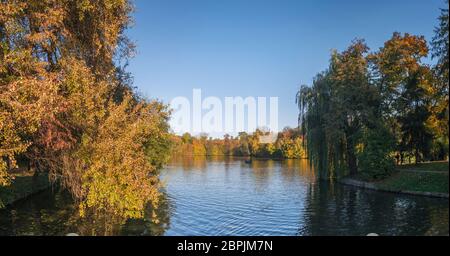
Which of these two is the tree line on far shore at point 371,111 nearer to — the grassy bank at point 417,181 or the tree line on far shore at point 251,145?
the grassy bank at point 417,181

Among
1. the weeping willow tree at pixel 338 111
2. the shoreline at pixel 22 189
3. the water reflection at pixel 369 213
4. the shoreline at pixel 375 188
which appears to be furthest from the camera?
the weeping willow tree at pixel 338 111

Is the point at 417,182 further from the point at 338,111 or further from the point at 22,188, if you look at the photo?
the point at 22,188

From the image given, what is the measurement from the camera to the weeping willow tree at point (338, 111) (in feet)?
129

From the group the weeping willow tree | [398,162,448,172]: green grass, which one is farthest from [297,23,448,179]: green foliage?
[398,162,448,172]: green grass

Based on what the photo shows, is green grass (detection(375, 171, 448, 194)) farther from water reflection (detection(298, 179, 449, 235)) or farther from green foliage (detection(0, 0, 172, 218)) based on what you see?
green foliage (detection(0, 0, 172, 218))

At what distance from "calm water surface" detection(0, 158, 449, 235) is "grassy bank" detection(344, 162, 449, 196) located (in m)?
1.73

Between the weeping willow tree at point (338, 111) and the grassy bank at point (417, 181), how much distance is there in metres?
3.92

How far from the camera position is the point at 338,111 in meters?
39.3

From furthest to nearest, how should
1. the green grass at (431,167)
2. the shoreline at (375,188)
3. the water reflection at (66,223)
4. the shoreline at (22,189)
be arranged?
the green grass at (431,167)
the shoreline at (375,188)
the shoreline at (22,189)
the water reflection at (66,223)

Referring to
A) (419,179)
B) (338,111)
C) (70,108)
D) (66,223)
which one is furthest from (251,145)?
(70,108)

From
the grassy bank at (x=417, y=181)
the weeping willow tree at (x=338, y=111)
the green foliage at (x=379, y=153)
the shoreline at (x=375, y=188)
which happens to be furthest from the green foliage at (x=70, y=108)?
the weeping willow tree at (x=338, y=111)
